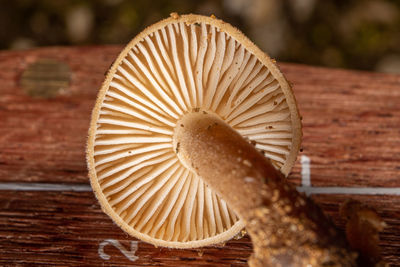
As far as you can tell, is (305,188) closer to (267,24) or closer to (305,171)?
(305,171)

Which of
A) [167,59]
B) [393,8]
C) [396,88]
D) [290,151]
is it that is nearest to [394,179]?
[396,88]

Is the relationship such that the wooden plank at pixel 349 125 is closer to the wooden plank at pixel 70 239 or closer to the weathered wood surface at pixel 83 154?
the weathered wood surface at pixel 83 154

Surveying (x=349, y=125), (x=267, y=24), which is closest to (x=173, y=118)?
(x=349, y=125)

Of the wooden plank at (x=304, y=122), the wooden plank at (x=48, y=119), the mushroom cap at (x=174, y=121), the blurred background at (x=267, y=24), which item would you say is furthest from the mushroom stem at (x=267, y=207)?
the blurred background at (x=267, y=24)

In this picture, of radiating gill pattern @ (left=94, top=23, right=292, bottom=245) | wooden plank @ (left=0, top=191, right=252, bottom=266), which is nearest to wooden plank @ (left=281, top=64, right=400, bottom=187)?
radiating gill pattern @ (left=94, top=23, right=292, bottom=245)

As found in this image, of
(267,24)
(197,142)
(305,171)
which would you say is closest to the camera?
(197,142)

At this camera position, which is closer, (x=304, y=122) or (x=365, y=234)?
(x=365, y=234)

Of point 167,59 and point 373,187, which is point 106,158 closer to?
point 167,59
